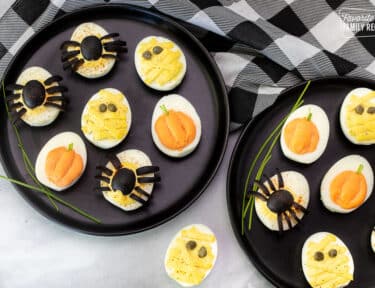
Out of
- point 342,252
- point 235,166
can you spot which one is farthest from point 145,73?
point 342,252

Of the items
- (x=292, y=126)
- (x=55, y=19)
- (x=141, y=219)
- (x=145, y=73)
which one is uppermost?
(x=55, y=19)

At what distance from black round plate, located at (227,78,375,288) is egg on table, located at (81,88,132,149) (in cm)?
35

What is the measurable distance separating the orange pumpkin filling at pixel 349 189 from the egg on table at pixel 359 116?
11 centimetres

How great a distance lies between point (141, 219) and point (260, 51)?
0.64 metres

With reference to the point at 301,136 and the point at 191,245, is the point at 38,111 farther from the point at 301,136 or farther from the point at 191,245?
the point at 301,136

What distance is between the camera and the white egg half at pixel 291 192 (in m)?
1.61

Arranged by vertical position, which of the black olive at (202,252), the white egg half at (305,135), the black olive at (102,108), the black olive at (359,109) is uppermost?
the black olive at (102,108)

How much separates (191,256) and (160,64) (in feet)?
1.91

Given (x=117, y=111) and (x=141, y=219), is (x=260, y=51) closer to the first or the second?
(x=117, y=111)

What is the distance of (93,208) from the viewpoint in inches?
65.2

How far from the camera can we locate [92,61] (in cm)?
168

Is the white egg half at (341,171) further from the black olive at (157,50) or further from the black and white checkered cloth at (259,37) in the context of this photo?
the black olive at (157,50)

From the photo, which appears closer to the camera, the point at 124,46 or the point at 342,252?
the point at 342,252

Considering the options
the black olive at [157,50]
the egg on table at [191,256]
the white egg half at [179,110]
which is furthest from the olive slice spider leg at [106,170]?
the black olive at [157,50]
